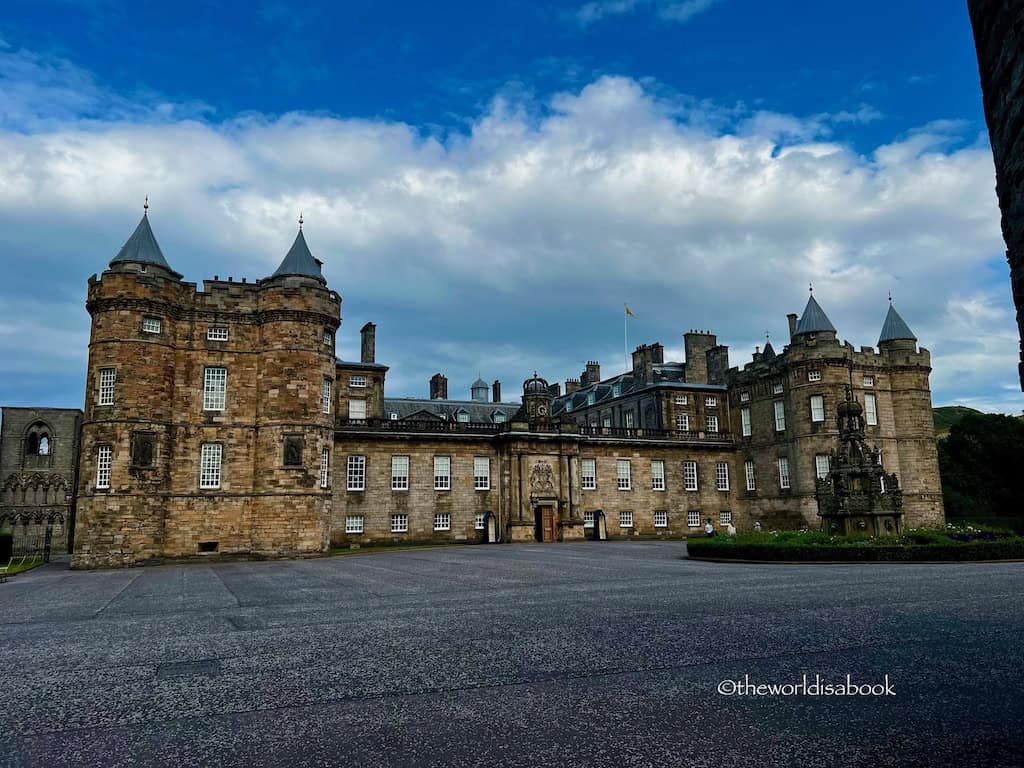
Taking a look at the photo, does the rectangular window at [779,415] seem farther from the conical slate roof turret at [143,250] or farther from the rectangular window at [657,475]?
the conical slate roof turret at [143,250]

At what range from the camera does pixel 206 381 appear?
36.2 meters

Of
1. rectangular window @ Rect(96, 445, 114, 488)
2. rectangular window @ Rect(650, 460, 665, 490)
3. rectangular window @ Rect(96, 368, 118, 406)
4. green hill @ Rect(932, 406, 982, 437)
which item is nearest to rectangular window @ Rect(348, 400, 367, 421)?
rectangular window @ Rect(96, 368, 118, 406)

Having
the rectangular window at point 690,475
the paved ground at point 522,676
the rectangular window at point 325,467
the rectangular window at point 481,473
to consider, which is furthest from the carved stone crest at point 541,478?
the paved ground at point 522,676

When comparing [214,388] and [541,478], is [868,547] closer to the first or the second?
[541,478]

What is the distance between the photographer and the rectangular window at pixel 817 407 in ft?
154

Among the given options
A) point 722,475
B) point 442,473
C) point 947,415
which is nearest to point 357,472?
point 442,473

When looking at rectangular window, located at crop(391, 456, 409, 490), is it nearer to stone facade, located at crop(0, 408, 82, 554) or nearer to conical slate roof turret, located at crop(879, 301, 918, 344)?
stone facade, located at crop(0, 408, 82, 554)

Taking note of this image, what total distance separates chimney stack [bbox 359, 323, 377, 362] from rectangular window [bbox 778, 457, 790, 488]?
31281 millimetres

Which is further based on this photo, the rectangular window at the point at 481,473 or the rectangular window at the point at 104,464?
the rectangular window at the point at 481,473

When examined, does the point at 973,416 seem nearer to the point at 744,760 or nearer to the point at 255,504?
the point at 255,504

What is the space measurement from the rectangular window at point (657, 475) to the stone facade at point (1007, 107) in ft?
158

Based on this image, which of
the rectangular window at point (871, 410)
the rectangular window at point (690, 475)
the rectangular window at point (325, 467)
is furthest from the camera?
the rectangular window at point (690, 475)

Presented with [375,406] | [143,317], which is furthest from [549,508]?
[143,317]

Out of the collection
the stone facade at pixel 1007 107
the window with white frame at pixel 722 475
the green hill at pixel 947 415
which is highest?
the green hill at pixel 947 415
